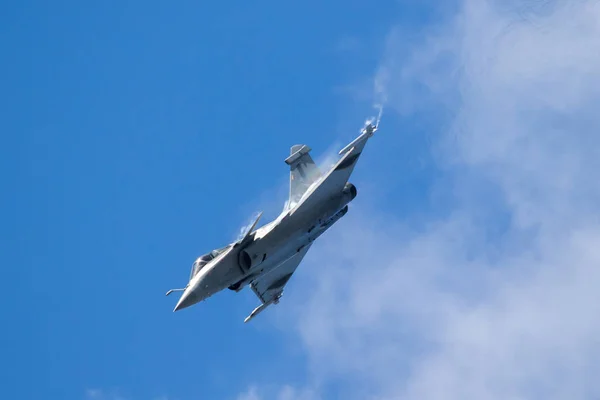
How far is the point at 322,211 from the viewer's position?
6606cm

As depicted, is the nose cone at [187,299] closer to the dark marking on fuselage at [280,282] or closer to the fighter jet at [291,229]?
the fighter jet at [291,229]

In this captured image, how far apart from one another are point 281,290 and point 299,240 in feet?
30.1

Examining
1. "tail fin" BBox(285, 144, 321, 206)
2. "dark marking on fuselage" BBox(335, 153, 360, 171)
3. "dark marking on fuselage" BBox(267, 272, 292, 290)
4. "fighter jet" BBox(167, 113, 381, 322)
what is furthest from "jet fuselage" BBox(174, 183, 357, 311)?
"dark marking on fuselage" BBox(267, 272, 292, 290)

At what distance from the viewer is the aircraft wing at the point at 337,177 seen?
2576 inches

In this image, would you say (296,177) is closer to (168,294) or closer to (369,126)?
(369,126)

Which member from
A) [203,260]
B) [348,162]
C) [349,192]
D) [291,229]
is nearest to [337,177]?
[348,162]

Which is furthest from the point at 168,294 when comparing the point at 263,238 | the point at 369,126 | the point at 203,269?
the point at 369,126

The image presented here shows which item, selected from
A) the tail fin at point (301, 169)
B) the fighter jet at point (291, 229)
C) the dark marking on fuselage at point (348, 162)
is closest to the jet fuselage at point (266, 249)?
the fighter jet at point (291, 229)

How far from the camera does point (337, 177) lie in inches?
2606

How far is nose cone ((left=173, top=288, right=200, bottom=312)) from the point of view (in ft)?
203

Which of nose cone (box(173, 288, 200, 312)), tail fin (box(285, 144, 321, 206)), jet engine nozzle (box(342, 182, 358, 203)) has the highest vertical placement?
tail fin (box(285, 144, 321, 206))

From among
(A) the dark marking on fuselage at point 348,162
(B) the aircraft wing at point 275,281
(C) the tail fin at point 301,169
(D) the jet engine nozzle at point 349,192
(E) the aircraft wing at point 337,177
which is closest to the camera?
(E) the aircraft wing at point 337,177

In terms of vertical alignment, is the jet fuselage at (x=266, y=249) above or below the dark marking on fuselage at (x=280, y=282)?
below

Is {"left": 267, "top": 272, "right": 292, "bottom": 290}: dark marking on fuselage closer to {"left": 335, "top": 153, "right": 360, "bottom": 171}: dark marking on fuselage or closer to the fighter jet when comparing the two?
the fighter jet
